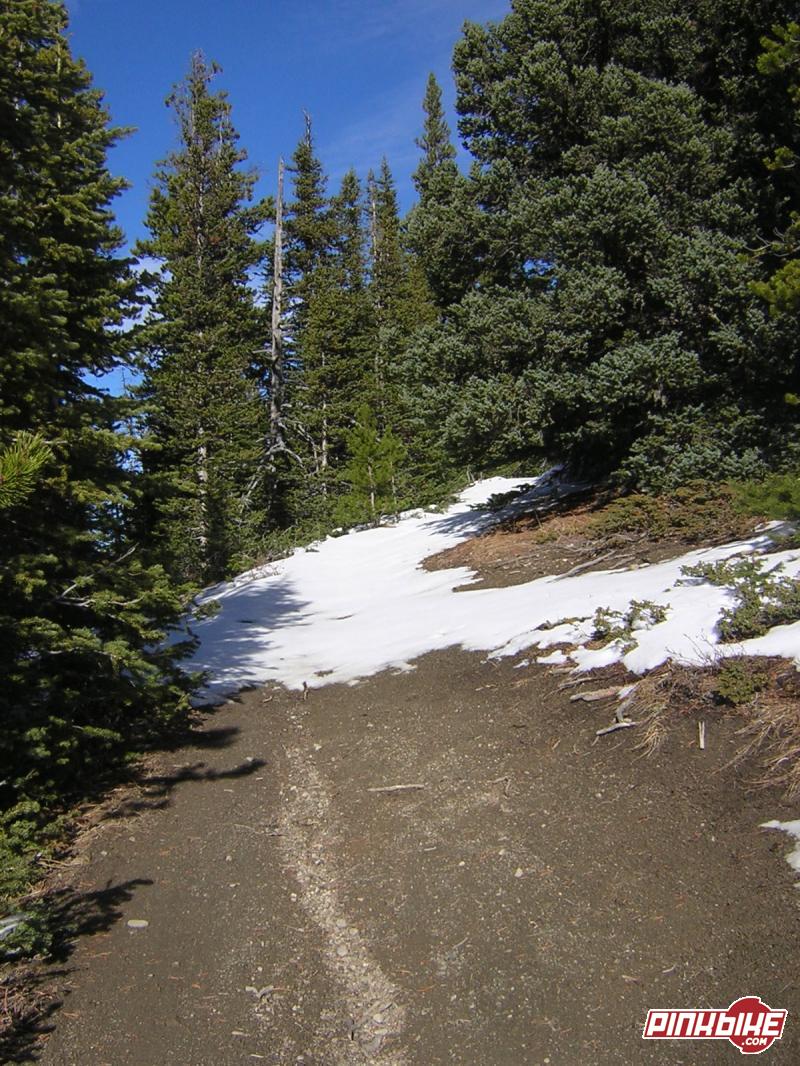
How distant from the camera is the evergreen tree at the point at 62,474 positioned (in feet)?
16.0

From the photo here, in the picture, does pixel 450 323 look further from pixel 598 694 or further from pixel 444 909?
pixel 444 909

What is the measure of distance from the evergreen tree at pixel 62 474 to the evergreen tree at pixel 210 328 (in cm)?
998

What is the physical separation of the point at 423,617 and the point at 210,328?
16458mm

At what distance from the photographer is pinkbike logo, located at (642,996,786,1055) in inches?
99.7

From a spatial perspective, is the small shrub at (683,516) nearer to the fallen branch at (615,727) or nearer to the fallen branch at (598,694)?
the fallen branch at (598,694)

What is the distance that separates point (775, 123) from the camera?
36.4 ft

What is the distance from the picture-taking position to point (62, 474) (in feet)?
17.3

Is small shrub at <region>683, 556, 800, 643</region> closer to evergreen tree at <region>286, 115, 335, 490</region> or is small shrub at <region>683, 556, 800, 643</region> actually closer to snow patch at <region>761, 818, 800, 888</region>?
snow patch at <region>761, 818, 800, 888</region>

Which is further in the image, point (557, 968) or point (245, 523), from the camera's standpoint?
point (245, 523)

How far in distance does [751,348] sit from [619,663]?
6.94 m

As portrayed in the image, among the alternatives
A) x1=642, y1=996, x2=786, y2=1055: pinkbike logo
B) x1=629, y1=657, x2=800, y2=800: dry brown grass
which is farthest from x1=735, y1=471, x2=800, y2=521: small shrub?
x1=642, y1=996, x2=786, y2=1055: pinkbike logo

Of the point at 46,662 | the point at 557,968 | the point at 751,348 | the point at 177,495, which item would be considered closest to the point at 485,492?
the point at 751,348

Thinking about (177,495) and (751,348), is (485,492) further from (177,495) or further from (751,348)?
(177,495)

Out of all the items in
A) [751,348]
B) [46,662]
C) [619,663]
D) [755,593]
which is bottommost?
[619,663]
